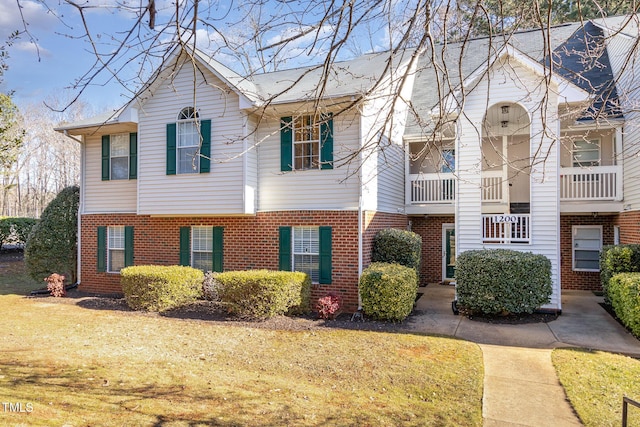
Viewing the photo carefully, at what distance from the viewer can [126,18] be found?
11.8 feet

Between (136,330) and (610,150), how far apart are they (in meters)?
14.3

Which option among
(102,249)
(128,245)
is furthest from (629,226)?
(102,249)

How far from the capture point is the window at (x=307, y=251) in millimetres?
11000

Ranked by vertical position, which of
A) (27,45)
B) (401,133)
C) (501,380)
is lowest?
(501,380)

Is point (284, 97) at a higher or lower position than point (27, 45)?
higher

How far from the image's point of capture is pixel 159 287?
10352 millimetres

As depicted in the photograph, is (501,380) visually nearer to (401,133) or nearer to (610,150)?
(401,133)

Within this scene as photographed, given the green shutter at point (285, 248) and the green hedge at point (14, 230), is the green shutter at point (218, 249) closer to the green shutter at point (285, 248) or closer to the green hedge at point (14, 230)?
the green shutter at point (285, 248)

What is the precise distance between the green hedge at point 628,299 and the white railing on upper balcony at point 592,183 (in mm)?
3536

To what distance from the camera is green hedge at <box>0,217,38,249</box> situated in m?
22.8

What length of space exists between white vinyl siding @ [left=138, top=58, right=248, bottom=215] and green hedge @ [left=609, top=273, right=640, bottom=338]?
8.89 metres

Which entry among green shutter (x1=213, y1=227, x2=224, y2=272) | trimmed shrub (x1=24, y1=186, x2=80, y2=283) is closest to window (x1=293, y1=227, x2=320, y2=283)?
green shutter (x1=213, y1=227, x2=224, y2=272)

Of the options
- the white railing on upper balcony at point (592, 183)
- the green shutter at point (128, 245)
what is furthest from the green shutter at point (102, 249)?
the white railing on upper balcony at point (592, 183)

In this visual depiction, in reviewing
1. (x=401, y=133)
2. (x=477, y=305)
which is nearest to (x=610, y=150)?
(x=401, y=133)
